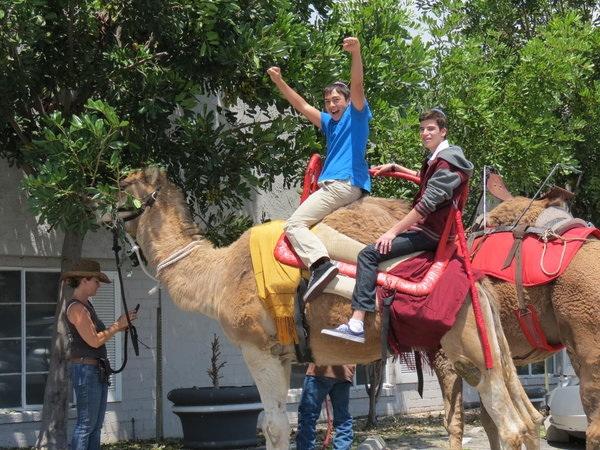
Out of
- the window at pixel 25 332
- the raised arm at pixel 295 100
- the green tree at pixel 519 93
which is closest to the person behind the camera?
the raised arm at pixel 295 100

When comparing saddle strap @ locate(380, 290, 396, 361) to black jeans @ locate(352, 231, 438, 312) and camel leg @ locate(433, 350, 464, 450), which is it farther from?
camel leg @ locate(433, 350, 464, 450)

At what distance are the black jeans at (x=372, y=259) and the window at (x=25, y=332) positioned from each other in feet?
22.7

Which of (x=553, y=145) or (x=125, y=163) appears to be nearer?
(x=125, y=163)

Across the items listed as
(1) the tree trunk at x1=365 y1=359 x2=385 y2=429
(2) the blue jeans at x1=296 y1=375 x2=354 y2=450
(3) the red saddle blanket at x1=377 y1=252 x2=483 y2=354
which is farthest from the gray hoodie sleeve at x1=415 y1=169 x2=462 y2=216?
(1) the tree trunk at x1=365 y1=359 x2=385 y2=429

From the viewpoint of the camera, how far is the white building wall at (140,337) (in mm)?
12547

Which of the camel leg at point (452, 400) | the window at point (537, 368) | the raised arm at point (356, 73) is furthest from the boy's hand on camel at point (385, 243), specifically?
the window at point (537, 368)

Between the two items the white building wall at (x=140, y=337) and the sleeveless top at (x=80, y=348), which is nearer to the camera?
the sleeveless top at (x=80, y=348)

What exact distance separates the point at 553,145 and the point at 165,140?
605 cm

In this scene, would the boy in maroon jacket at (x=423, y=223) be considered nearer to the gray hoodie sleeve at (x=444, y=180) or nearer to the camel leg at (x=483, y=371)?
the gray hoodie sleeve at (x=444, y=180)

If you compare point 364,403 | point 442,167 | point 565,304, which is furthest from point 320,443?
point 442,167

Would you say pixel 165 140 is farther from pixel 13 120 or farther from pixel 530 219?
pixel 530 219

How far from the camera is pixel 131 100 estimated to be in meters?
10.4

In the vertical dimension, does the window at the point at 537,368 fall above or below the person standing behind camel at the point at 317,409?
above

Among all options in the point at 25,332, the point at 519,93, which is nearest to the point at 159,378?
the point at 25,332
